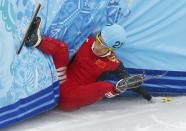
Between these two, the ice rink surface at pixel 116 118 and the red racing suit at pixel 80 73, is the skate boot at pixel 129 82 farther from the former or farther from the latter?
the ice rink surface at pixel 116 118

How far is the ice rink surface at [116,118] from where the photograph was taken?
234cm

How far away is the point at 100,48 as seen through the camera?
2557 mm

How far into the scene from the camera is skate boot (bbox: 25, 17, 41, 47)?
91.5 inches

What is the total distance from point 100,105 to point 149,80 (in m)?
0.32

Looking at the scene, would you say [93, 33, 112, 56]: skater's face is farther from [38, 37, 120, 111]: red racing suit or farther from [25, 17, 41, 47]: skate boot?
[25, 17, 41, 47]: skate boot

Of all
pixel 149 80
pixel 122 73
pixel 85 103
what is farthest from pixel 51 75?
pixel 149 80

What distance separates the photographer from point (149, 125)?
7.83 ft

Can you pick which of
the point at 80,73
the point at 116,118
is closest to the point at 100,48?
the point at 80,73

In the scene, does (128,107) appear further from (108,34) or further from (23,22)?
(23,22)

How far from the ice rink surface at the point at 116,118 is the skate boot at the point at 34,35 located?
0.38m

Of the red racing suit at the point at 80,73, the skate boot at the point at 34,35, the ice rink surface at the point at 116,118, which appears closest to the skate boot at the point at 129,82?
the red racing suit at the point at 80,73

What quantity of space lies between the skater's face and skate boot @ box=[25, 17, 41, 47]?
332mm

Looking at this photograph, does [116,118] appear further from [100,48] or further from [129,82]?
[100,48]

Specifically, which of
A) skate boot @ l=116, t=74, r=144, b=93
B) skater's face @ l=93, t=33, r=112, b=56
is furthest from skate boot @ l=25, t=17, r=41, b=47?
skate boot @ l=116, t=74, r=144, b=93
